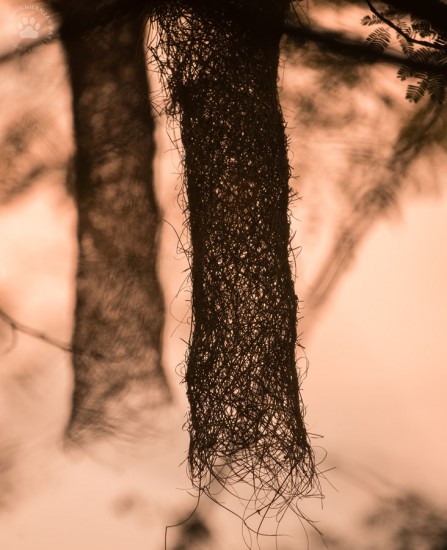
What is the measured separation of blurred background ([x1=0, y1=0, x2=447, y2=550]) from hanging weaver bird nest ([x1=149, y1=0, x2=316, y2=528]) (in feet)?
0.80

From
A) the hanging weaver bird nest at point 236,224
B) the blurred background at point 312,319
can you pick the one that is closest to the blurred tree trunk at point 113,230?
the blurred background at point 312,319

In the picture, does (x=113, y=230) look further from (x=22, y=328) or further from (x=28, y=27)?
(x=28, y=27)

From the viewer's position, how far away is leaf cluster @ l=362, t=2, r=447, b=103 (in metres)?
1.49

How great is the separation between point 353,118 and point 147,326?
0.81 meters

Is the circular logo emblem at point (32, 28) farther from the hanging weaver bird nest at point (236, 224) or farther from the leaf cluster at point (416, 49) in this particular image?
the leaf cluster at point (416, 49)

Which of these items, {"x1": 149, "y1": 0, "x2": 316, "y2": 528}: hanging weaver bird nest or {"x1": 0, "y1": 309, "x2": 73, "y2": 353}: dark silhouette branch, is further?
{"x1": 0, "y1": 309, "x2": 73, "y2": 353}: dark silhouette branch

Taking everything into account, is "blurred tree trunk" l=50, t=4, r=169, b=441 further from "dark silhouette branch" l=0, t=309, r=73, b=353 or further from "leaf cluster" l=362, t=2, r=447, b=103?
"leaf cluster" l=362, t=2, r=447, b=103

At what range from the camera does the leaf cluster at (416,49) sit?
1.49 metres

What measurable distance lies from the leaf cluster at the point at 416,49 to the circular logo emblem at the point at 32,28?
84cm

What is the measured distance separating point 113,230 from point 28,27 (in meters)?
0.58

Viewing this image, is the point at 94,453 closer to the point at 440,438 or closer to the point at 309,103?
the point at 440,438

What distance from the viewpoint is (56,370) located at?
1689 mm

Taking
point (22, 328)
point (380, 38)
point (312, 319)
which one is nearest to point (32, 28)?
point (22, 328)

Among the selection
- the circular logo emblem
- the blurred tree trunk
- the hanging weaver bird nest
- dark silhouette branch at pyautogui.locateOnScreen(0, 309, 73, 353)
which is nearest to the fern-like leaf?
the hanging weaver bird nest
